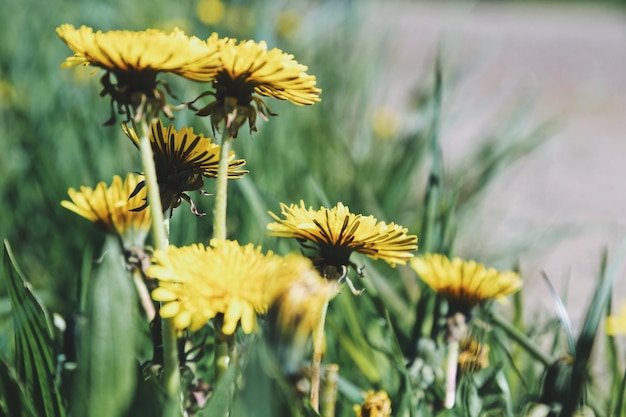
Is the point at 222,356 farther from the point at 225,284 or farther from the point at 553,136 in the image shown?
the point at 553,136

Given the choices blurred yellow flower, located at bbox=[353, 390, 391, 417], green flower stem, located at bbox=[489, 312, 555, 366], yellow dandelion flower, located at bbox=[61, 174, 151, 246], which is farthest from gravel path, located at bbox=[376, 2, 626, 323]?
yellow dandelion flower, located at bbox=[61, 174, 151, 246]

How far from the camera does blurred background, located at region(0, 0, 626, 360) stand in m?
1.05

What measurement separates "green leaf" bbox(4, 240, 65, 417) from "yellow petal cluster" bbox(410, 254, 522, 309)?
26cm

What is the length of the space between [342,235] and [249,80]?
99 millimetres

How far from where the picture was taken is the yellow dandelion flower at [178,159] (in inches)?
17.6

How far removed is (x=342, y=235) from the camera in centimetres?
42

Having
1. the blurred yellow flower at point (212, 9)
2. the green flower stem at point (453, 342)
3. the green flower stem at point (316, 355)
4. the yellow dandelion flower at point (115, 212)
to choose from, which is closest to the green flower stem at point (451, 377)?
the green flower stem at point (453, 342)

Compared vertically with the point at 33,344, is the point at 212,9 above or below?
above

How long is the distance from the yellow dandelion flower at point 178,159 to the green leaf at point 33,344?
97 millimetres

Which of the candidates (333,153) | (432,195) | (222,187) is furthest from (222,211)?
(333,153)

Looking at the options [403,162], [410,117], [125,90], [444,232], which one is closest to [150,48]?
[125,90]

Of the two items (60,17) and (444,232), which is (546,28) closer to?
(60,17)

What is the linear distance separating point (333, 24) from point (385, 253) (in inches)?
73.8

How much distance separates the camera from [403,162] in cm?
129
